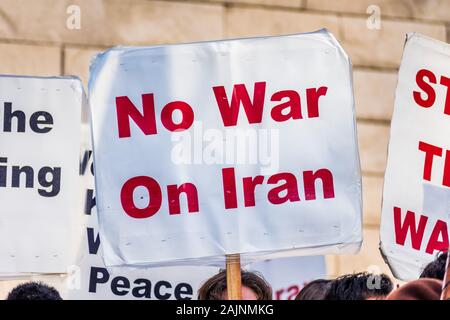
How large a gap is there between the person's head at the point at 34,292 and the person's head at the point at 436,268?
2.00 meters

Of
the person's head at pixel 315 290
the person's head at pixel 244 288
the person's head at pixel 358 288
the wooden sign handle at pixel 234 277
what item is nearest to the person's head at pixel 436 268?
the person's head at pixel 358 288

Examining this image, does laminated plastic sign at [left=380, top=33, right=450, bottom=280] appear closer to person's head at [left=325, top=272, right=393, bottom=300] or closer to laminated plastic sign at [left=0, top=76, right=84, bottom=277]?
person's head at [left=325, top=272, right=393, bottom=300]

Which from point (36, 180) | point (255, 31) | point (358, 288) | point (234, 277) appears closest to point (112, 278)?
point (36, 180)

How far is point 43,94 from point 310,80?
5.09 feet

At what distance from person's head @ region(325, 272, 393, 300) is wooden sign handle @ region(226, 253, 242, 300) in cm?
99

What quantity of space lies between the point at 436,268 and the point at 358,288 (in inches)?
22.2

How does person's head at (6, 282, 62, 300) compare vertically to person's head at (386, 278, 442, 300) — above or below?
below

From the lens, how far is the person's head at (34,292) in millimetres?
6707

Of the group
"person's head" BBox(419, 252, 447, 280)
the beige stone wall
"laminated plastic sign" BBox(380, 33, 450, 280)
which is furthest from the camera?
the beige stone wall

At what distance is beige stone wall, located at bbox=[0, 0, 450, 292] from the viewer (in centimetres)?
746

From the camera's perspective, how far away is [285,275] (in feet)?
23.4

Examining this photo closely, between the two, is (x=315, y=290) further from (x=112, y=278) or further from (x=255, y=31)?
(x=255, y=31)

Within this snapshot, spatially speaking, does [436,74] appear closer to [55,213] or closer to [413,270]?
[413,270]

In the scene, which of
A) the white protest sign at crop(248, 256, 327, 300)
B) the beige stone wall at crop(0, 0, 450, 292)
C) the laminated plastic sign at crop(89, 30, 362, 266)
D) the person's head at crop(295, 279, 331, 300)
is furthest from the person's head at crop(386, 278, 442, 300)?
the beige stone wall at crop(0, 0, 450, 292)
